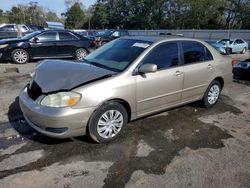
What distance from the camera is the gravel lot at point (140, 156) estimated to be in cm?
308

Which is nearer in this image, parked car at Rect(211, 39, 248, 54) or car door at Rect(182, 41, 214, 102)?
car door at Rect(182, 41, 214, 102)

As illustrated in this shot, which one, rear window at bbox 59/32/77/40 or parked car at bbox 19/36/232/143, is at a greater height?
rear window at bbox 59/32/77/40

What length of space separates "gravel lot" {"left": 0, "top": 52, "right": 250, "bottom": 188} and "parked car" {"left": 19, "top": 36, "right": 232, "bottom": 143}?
0.99 ft

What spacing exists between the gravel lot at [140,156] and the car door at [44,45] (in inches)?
244

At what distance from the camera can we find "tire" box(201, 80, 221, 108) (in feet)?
18.1

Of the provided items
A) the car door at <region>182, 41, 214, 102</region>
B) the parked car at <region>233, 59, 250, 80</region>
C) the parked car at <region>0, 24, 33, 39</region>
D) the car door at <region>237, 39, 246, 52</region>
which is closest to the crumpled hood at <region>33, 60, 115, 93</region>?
the car door at <region>182, 41, 214, 102</region>

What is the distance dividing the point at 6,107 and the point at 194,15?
5139cm

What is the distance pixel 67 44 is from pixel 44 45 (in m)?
1.00

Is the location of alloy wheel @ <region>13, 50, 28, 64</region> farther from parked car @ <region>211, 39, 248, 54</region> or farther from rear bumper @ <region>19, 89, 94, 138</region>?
parked car @ <region>211, 39, 248, 54</region>

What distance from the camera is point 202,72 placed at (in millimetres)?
5164

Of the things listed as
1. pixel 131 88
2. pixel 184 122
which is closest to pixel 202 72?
pixel 184 122

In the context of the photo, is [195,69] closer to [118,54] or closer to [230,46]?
[118,54]

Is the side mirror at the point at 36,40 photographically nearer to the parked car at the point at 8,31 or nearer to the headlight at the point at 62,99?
the headlight at the point at 62,99

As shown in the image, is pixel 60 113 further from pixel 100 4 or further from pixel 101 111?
pixel 100 4
